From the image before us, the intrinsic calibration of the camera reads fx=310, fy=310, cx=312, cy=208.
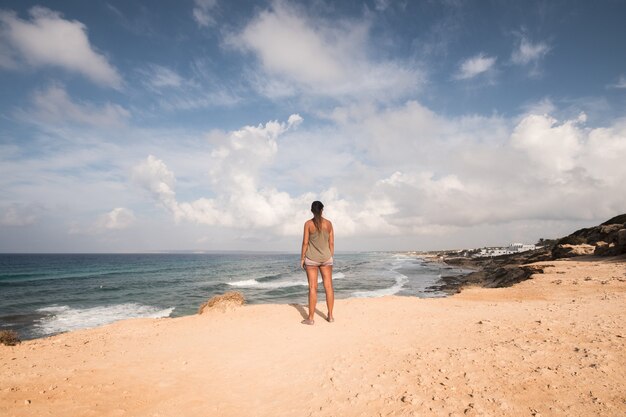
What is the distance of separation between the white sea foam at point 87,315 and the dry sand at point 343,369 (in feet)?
40.8

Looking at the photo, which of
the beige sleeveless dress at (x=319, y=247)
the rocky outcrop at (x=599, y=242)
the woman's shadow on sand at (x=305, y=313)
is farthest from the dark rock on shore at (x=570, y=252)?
the beige sleeveless dress at (x=319, y=247)

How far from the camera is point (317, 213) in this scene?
6.59 metres

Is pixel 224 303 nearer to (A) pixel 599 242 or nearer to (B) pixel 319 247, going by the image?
(B) pixel 319 247

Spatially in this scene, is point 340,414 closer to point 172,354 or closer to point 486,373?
point 486,373

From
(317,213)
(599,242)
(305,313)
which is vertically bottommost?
(305,313)

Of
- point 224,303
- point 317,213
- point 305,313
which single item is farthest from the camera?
point 224,303

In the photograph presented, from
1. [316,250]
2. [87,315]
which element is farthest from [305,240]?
[87,315]

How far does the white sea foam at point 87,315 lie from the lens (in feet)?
53.4

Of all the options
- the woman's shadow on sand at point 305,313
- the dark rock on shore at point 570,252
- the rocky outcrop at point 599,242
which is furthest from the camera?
the rocky outcrop at point 599,242

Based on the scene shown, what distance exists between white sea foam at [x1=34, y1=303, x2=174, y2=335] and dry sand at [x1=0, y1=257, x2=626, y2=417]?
1242cm

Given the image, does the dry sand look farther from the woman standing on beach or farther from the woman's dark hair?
the woman's dark hair

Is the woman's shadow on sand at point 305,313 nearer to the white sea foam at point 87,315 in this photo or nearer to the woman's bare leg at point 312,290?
the woman's bare leg at point 312,290

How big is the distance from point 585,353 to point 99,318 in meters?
21.9

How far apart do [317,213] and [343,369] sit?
3179 millimetres
